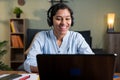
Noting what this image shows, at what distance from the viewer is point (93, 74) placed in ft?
3.14

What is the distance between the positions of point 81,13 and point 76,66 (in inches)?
131

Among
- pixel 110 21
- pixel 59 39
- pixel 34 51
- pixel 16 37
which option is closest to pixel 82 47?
pixel 59 39

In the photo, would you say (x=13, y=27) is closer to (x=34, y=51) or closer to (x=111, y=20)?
(x=111, y=20)

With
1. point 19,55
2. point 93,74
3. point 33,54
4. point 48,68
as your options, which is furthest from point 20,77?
point 19,55

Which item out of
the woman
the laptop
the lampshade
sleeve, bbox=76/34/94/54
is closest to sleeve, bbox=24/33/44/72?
the woman

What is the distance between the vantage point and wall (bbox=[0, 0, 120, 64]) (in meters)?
4.16

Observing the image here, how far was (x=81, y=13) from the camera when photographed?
420 cm

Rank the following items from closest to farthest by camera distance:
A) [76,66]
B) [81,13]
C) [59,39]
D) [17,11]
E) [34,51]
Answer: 1. [76,66]
2. [34,51]
3. [59,39]
4. [17,11]
5. [81,13]

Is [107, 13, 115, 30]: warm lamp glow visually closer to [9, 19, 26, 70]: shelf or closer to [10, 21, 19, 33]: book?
[9, 19, 26, 70]: shelf

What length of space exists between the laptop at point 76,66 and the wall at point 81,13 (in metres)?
3.29

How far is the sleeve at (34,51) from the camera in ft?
5.73

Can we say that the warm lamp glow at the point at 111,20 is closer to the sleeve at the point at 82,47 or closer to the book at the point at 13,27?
the book at the point at 13,27

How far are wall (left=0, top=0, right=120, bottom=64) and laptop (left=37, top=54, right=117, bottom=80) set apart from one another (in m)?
3.29

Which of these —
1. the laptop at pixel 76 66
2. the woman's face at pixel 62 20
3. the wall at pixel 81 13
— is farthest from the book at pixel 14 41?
the laptop at pixel 76 66
